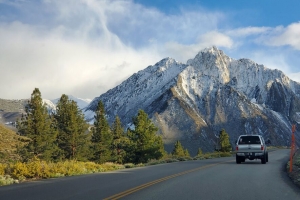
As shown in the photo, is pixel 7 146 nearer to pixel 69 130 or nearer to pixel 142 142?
pixel 69 130

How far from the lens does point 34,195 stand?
1109cm

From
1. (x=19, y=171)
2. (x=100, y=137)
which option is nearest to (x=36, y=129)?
(x=100, y=137)

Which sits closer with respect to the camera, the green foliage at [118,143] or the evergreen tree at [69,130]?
the evergreen tree at [69,130]

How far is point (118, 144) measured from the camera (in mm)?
69812

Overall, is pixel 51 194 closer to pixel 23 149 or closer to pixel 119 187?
pixel 119 187

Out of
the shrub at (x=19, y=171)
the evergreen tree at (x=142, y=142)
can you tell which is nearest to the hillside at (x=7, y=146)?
the evergreen tree at (x=142, y=142)

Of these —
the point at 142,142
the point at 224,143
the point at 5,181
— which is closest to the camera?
the point at 5,181

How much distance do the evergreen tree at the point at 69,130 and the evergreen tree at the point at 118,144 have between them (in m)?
12.0

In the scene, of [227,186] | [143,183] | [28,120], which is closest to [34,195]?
[143,183]

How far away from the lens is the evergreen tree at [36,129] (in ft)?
148

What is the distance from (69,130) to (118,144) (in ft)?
60.0

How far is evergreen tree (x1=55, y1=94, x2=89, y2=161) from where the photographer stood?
174 feet

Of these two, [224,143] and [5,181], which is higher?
[224,143]

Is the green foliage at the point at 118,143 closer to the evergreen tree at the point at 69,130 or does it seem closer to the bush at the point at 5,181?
the evergreen tree at the point at 69,130
